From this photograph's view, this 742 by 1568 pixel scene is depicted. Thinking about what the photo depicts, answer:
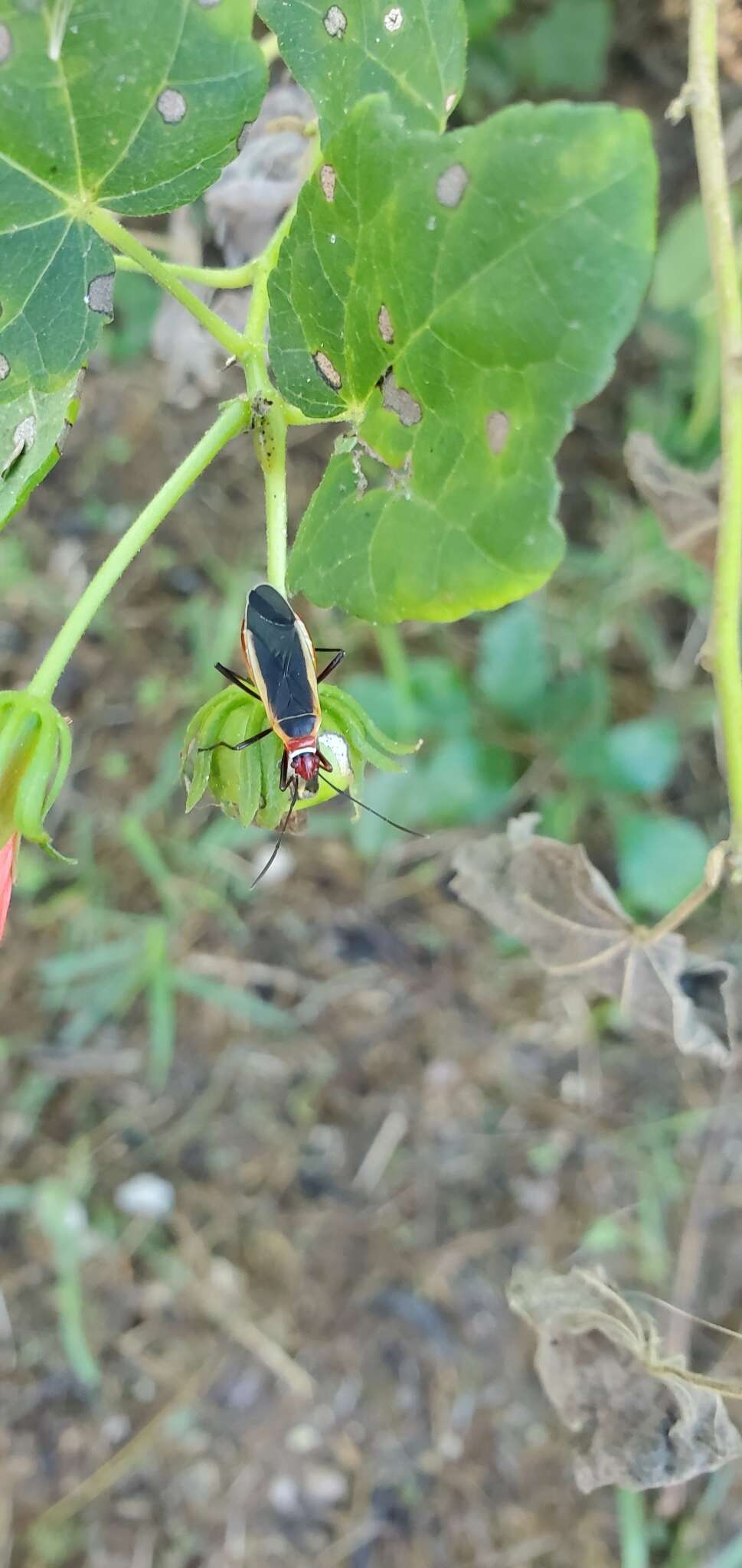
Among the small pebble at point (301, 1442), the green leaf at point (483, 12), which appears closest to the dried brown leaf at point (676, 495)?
the green leaf at point (483, 12)

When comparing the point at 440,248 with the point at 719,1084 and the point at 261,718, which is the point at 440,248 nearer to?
the point at 261,718

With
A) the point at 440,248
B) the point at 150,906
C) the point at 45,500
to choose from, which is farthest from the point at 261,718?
the point at 45,500

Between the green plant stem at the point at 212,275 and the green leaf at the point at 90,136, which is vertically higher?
the green leaf at the point at 90,136

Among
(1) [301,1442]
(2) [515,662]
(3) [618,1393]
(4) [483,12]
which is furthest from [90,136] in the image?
(1) [301,1442]

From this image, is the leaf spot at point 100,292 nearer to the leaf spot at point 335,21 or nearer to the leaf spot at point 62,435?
the leaf spot at point 62,435

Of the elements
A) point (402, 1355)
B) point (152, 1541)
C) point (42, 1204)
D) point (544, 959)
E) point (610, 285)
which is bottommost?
point (152, 1541)

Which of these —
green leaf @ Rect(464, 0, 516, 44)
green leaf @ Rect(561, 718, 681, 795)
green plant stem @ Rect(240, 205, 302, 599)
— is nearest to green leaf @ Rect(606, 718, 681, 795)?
green leaf @ Rect(561, 718, 681, 795)
